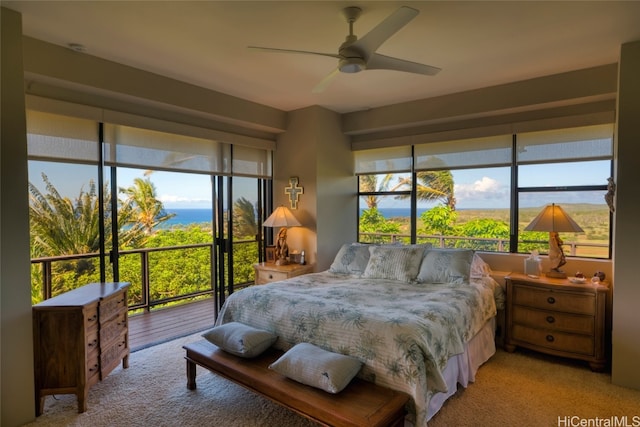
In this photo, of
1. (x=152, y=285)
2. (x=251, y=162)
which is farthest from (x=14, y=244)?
(x=152, y=285)

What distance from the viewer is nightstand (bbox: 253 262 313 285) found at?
425 centimetres

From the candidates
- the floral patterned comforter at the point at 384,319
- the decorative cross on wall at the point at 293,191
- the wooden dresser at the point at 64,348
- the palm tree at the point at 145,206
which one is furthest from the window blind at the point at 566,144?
the palm tree at the point at 145,206

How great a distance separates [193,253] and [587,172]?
5.17 meters

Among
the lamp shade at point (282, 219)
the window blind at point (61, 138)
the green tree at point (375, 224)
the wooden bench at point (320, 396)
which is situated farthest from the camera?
the green tree at point (375, 224)

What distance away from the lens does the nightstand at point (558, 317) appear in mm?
3031

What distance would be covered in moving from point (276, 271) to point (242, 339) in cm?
178

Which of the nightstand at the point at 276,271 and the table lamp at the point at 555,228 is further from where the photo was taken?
the nightstand at the point at 276,271

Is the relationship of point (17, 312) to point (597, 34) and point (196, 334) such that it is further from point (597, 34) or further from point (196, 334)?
point (597, 34)

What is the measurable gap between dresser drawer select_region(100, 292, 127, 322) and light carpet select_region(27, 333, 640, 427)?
0.57 meters

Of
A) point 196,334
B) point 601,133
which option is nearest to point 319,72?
point 601,133

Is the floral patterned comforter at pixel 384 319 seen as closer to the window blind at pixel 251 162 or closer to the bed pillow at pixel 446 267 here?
the bed pillow at pixel 446 267

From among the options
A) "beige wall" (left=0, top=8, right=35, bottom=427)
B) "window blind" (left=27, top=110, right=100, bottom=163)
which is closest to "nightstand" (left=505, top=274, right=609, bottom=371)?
"beige wall" (left=0, top=8, right=35, bottom=427)

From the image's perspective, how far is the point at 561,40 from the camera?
2.73 m

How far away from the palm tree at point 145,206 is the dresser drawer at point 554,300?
4.79 m
